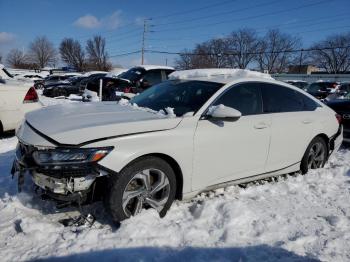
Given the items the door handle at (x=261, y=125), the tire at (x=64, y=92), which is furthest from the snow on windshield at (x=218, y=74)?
the tire at (x=64, y=92)

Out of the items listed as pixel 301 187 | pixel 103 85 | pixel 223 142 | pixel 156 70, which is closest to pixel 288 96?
pixel 301 187

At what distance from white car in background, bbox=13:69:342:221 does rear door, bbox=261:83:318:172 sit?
0.01m

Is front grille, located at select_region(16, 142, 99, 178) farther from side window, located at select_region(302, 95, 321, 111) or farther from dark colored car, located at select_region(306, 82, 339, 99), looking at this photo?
dark colored car, located at select_region(306, 82, 339, 99)

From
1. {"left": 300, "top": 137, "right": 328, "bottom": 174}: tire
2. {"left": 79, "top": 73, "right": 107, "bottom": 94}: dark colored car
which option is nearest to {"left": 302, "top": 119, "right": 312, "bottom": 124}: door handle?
{"left": 300, "top": 137, "right": 328, "bottom": 174}: tire

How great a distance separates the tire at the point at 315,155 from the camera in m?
5.31

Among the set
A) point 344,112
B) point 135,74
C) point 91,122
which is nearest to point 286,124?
point 91,122

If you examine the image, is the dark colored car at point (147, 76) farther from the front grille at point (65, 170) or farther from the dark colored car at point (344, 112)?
the front grille at point (65, 170)

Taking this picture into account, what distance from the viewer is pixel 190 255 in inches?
122

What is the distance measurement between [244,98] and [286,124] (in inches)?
29.1

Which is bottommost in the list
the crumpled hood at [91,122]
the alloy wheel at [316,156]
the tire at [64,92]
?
the tire at [64,92]

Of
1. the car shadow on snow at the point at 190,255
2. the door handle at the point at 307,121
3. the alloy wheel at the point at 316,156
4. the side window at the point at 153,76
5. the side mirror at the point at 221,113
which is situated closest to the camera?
the car shadow on snow at the point at 190,255

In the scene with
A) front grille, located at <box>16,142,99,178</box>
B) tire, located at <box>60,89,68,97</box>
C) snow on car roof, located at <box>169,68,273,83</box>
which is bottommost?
tire, located at <box>60,89,68,97</box>

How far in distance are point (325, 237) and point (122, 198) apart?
1988 millimetres

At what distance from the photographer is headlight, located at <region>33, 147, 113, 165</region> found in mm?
3197
